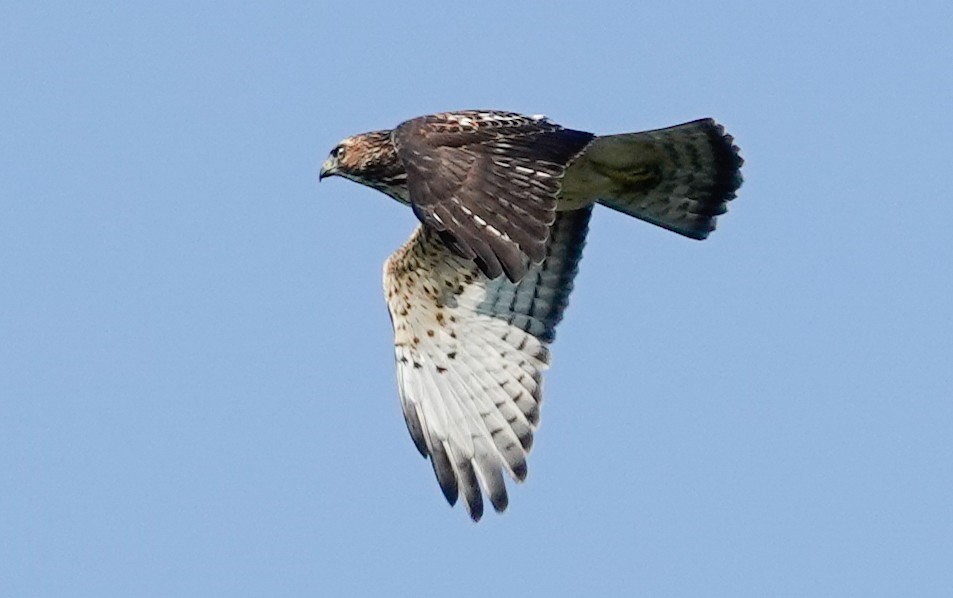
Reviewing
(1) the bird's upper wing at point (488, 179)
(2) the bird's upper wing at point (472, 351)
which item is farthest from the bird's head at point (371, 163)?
(1) the bird's upper wing at point (488, 179)

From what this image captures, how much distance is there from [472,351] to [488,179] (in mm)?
2178

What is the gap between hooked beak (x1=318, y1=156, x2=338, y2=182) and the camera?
41.4 feet

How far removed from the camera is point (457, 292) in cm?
1288

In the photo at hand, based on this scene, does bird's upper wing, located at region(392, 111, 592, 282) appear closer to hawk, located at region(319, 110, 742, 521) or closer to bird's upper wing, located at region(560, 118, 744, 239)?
hawk, located at region(319, 110, 742, 521)

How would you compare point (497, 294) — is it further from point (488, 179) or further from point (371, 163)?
point (488, 179)

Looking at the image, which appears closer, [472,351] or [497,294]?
[472,351]

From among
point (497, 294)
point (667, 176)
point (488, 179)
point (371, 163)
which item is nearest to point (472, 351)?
point (497, 294)

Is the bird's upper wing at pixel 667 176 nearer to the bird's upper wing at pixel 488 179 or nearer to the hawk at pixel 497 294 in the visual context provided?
the hawk at pixel 497 294

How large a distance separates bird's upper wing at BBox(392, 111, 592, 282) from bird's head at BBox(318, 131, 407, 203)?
32.0 inches

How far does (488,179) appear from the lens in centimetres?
1081

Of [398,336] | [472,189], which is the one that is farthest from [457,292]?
[472,189]

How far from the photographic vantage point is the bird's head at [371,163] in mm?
12352

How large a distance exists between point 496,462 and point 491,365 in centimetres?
59

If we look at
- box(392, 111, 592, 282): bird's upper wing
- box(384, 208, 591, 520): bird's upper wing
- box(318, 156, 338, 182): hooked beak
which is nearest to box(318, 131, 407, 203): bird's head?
box(318, 156, 338, 182): hooked beak
